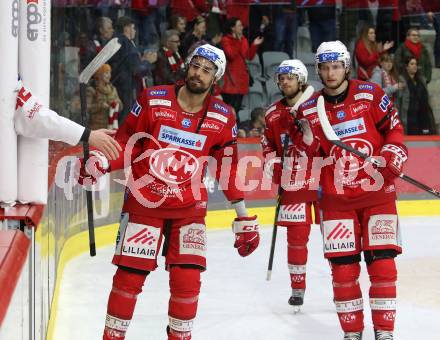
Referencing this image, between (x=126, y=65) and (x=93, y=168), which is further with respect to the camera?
(x=126, y=65)

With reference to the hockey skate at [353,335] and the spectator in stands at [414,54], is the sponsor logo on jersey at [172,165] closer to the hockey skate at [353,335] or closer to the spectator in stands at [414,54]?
the hockey skate at [353,335]

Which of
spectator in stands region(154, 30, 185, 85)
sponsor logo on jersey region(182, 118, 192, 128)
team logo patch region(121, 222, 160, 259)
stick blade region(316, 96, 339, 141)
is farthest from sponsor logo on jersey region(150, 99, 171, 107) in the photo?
spectator in stands region(154, 30, 185, 85)

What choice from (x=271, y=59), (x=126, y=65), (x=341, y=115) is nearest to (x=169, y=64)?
(x=126, y=65)

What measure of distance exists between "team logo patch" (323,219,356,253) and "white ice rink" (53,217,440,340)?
2.01 feet

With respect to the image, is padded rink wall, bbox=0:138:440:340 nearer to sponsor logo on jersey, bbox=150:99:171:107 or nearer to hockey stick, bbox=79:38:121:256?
hockey stick, bbox=79:38:121:256

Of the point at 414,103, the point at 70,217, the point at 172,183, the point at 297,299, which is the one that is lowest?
the point at 297,299

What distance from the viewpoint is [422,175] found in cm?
1054

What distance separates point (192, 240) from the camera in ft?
14.3

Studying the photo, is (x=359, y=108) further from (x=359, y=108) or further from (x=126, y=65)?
(x=126, y=65)

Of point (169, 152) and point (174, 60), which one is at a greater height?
point (169, 152)

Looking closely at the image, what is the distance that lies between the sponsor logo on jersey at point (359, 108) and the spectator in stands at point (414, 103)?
6.63m

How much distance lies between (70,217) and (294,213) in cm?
176

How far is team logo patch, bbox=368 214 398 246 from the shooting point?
4734mm

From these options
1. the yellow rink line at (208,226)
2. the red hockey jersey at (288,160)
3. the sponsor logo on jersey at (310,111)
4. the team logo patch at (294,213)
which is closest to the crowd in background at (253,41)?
the yellow rink line at (208,226)
